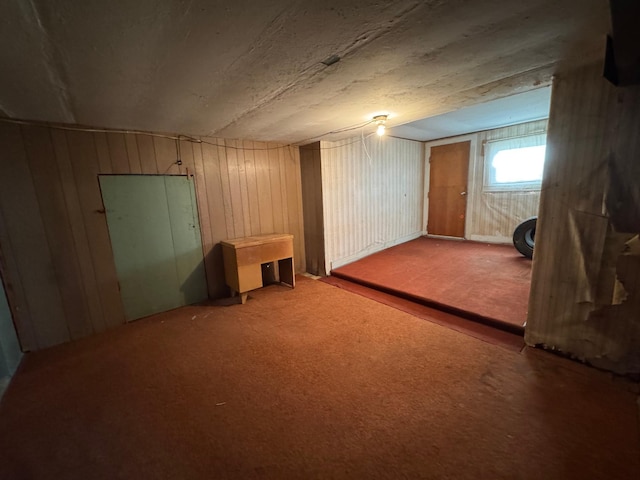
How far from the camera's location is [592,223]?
5.85 feet

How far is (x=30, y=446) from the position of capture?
1.46 meters

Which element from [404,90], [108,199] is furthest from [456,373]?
[108,199]

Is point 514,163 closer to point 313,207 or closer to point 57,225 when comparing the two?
point 313,207

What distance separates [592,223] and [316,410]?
2271mm

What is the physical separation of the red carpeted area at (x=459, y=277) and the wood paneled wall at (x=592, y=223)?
0.50 metres

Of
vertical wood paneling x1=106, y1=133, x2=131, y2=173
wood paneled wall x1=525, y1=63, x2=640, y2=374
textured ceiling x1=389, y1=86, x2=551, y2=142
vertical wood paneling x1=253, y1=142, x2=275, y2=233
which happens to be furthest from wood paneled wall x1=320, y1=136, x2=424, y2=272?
wood paneled wall x1=525, y1=63, x2=640, y2=374

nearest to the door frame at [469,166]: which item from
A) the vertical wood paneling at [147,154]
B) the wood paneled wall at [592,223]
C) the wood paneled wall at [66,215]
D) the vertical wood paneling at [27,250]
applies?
the wood paneled wall at [592,223]

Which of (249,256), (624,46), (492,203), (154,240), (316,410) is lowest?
(316,410)

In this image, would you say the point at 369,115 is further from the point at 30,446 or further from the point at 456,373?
the point at 30,446

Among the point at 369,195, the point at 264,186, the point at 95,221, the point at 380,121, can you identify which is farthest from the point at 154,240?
the point at 369,195

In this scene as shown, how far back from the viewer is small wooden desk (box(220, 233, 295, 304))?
312 cm

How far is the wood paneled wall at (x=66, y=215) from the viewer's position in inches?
88.7

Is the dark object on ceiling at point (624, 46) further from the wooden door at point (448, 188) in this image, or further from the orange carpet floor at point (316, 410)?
the wooden door at point (448, 188)

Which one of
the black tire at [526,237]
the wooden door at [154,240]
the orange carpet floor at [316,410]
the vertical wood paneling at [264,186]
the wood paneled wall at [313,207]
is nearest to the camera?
the orange carpet floor at [316,410]
